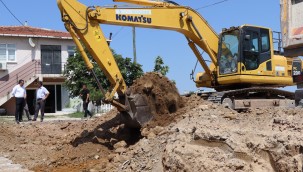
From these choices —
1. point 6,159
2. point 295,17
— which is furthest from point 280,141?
point 6,159

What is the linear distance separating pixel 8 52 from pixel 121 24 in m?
22.7

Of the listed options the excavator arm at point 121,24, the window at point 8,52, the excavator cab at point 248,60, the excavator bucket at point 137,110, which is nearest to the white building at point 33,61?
the window at point 8,52

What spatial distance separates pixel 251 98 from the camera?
13.2 metres

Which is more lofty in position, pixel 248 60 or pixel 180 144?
pixel 248 60

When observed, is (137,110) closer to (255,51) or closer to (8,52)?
(255,51)

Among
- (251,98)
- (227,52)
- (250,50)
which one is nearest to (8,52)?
(227,52)

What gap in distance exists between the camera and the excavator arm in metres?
A: 10.1

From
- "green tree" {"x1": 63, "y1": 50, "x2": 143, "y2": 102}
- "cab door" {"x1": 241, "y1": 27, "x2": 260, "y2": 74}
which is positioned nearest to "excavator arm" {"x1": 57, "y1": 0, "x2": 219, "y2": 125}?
"cab door" {"x1": 241, "y1": 27, "x2": 260, "y2": 74}

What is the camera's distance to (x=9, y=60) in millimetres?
31406

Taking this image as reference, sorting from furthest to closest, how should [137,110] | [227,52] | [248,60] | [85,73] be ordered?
[85,73] < [227,52] < [248,60] < [137,110]

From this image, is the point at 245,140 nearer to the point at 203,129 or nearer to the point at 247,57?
the point at 203,129

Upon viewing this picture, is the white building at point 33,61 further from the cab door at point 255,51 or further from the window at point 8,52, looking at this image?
the cab door at point 255,51

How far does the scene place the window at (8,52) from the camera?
31141 millimetres

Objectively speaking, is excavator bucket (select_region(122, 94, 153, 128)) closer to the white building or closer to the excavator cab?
the excavator cab
